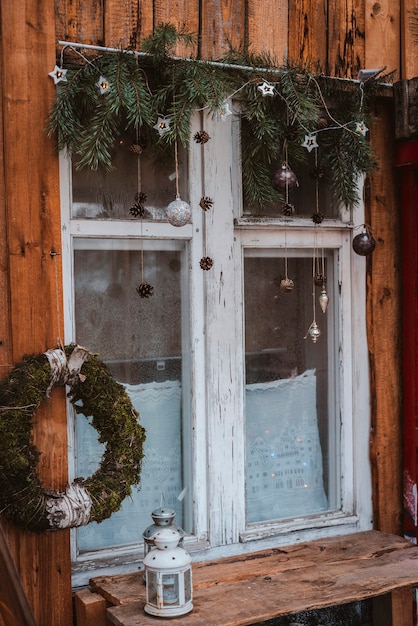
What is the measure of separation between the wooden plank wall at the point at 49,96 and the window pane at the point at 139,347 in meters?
0.19

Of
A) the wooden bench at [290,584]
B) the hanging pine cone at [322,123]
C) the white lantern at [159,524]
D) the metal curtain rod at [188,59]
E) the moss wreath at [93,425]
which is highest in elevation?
the metal curtain rod at [188,59]

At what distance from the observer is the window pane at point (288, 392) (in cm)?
352

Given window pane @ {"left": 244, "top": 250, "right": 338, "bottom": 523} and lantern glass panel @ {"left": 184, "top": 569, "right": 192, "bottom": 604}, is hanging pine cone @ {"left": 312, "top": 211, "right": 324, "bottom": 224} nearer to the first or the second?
window pane @ {"left": 244, "top": 250, "right": 338, "bottom": 523}

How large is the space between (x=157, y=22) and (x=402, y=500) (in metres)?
2.41

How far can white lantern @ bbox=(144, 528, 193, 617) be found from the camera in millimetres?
2754

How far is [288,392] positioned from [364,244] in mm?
755

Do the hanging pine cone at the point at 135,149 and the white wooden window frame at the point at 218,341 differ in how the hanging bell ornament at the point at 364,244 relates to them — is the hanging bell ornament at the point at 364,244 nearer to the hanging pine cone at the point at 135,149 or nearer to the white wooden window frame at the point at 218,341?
the white wooden window frame at the point at 218,341

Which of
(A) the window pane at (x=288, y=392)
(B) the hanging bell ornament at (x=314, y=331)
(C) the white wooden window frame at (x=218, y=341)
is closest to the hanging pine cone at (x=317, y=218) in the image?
(C) the white wooden window frame at (x=218, y=341)

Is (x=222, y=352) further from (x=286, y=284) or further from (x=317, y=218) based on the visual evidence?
(x=317, y=218)

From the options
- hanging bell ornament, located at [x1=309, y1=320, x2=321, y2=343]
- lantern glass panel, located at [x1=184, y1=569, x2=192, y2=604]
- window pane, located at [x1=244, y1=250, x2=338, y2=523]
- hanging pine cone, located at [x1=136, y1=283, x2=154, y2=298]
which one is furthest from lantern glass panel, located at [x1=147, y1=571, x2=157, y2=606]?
hanging bell ornament, located at [x1=309, y1=320, x2=321, y2=343]

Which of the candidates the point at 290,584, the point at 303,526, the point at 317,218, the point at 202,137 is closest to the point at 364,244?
the point at 317,218

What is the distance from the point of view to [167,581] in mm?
2771

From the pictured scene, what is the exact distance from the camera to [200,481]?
3.34 metres

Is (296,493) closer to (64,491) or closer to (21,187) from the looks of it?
(64,491)
